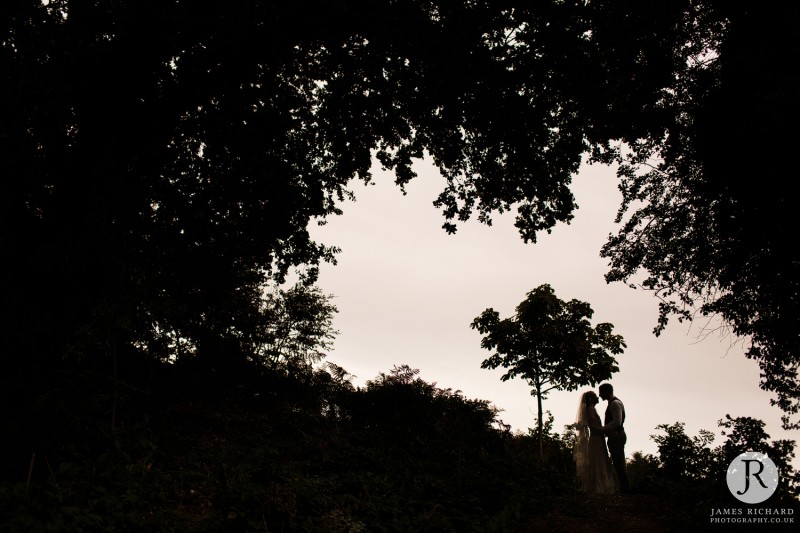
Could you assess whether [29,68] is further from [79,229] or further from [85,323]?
[85,323]

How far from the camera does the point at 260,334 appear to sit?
20.0 m

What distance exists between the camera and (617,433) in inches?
375

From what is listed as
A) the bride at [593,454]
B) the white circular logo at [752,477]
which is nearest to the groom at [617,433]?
the bride at [593,454]

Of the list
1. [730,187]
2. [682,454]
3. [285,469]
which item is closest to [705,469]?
[682,454]

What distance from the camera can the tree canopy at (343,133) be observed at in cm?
725

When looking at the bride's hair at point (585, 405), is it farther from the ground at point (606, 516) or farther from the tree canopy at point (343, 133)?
the tree canopy at point (343, 133)

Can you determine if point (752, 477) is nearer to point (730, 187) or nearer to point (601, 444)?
point (601, 444)

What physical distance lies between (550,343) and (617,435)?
28.7 ft

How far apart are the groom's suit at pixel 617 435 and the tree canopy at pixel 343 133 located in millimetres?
2548

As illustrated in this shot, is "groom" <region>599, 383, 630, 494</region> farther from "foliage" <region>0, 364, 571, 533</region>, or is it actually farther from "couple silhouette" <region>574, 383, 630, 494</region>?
"foliage" <region>0, 364, 571, 533</region>

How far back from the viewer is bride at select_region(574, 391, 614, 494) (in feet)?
33.2

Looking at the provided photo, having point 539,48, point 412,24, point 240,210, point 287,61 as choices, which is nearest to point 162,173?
point 240,210

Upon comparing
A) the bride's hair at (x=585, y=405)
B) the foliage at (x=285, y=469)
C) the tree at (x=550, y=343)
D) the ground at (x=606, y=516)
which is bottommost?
the ground at (x=606, y=516)

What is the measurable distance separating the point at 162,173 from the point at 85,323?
3847 millimetres
